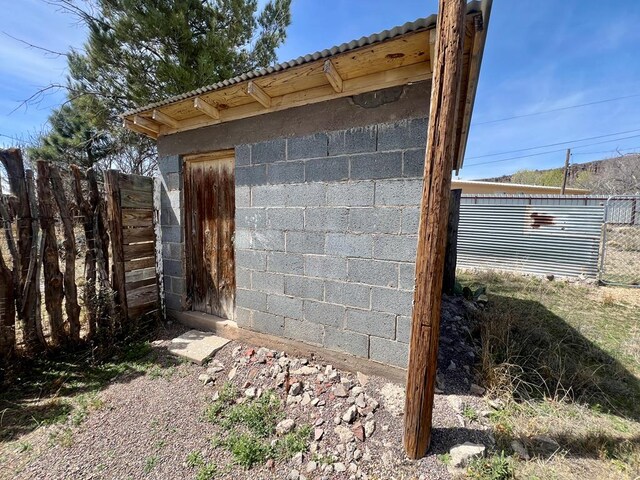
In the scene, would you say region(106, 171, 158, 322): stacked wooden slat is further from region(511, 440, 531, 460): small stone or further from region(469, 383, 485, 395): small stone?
region(511, 440, 531, 460): small stone

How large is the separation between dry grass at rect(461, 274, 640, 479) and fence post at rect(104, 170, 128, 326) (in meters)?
4.49

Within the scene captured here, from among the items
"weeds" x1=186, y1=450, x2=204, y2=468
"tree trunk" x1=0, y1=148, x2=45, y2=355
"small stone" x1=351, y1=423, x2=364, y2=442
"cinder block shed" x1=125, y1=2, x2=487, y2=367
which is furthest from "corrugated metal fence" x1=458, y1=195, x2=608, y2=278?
"tree trunk" x1=0, y1=148, x2=45, y2=355

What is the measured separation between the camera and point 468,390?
261 centimetres

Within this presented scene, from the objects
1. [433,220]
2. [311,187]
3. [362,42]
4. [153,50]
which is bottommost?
[433,220]

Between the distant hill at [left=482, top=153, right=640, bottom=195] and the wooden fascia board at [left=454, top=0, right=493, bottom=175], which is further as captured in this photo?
the distant hill at [left=482, top=153, right=640, bottom=195]

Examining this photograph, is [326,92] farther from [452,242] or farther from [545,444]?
[452,242]

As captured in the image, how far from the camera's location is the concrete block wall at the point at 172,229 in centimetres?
399

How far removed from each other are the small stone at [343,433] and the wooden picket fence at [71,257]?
10.2 feet

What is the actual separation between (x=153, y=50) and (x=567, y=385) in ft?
32.3

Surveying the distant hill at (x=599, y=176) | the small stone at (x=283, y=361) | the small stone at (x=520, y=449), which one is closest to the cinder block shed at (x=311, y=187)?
the small stone at (x=283, y=361)

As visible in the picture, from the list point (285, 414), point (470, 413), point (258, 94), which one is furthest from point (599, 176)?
point (285, 414)

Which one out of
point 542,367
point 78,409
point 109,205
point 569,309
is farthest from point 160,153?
point 569,309

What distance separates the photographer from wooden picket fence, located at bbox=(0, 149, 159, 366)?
112 inches

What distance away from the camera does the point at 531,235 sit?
7.61 m
